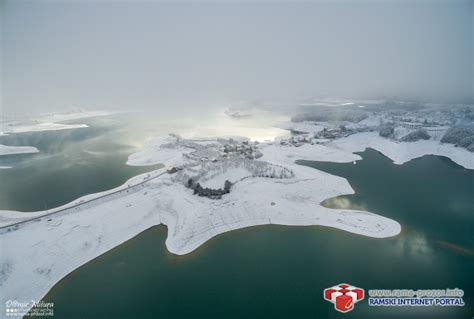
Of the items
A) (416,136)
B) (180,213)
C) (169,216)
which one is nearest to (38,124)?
(169,216)

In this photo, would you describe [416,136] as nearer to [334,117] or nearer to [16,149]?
[334,117]

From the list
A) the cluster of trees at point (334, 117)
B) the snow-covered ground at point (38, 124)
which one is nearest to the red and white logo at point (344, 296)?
the cluster of trees at point (334, 117)

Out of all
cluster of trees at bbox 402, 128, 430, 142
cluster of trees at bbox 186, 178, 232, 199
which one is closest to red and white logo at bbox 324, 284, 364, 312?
cluster of trees at bbox 186, 178, 232, 199

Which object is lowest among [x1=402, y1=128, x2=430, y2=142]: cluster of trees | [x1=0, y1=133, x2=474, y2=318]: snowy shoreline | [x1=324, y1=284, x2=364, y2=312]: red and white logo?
[x1=324, y1=284, x2=364, y2=312]: red and white logo

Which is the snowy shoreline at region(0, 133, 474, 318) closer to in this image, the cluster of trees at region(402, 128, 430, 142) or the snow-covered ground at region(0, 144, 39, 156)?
the cluster of trees at region(402, 128, 430, 142)

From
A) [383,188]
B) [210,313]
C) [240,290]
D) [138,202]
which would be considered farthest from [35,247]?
[383,188]

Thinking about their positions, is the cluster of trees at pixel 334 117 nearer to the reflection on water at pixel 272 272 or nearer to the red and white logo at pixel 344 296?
the reflection on water at pixel 272 272

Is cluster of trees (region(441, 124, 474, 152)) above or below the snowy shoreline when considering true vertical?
above
